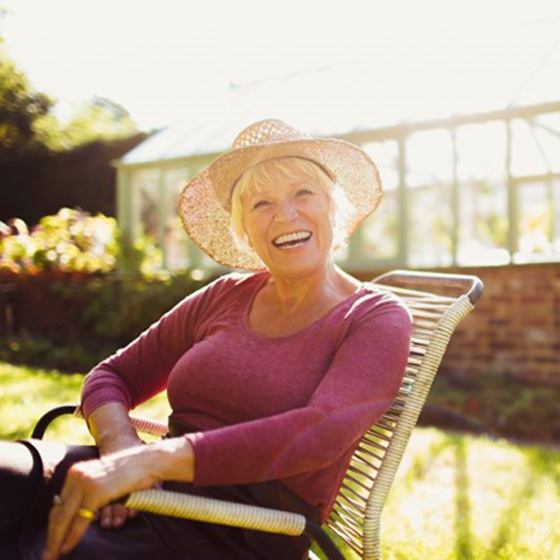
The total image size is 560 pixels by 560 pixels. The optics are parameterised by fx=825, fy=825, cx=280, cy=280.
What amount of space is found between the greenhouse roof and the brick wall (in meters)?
1.66

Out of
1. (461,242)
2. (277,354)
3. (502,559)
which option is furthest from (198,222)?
(461,242)

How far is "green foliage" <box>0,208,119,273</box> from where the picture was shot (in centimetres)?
1030

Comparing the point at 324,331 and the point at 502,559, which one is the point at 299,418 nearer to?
the point at 324,331

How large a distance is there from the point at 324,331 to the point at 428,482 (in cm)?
216

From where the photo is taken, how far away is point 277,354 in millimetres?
1945

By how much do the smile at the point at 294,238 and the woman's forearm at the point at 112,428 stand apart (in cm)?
59

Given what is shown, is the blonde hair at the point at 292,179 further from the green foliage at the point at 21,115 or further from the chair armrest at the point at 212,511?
the green foliage at the point at 21,115

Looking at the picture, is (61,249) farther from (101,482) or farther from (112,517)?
(101,482)

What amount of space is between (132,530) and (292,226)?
0.82 meters

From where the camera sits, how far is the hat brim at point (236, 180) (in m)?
2.17

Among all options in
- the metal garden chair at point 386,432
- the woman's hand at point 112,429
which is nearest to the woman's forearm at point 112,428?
the woman's hand at point 112,429

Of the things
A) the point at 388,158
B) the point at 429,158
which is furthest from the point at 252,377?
the point at 388,158

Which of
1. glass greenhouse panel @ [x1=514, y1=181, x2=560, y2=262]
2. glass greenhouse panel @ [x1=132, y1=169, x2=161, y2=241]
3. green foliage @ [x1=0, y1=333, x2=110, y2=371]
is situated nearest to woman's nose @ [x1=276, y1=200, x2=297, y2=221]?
green foliage @ [x1=0, y1=333, x2=110, y2=371]

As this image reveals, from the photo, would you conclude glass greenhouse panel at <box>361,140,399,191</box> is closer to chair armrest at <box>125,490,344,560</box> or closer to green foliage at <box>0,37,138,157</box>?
green foliage at <box>0,37,138,157</box>
